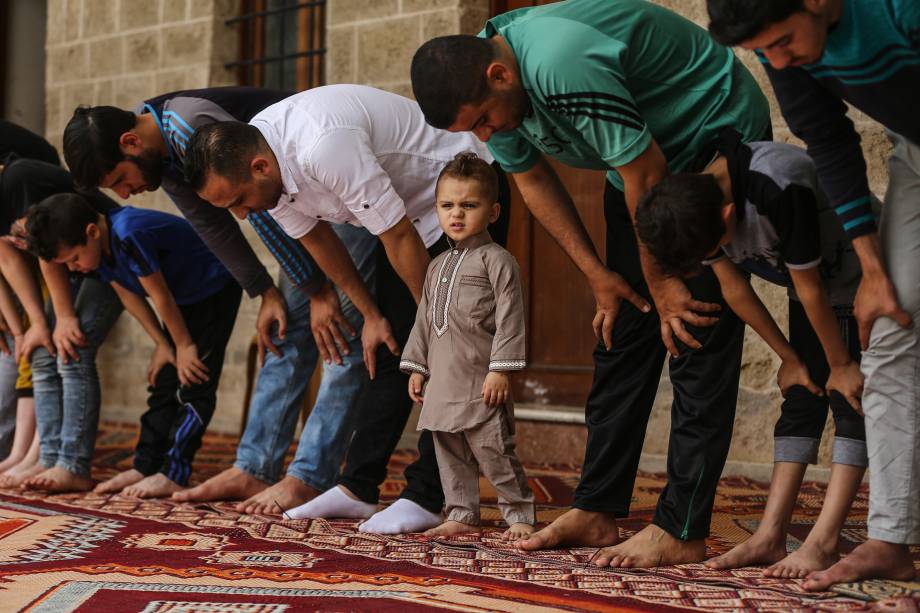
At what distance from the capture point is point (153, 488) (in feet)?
13.1

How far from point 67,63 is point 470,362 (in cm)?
537

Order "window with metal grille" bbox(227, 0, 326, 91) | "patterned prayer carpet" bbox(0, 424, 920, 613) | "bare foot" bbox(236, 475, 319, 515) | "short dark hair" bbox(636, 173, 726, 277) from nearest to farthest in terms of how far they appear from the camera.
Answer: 1. "patterned prayer carpet" bbox(0, 424, 920, 613)
2. "short dark hair" bbox(636, 173, 726, 277)
3. "bare foot" bbox(236, 475, 319, 515)
4. "window with metal grille" bbox(227, 0, 326, 91)

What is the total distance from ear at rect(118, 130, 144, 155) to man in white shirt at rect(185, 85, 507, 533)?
0.45 meters

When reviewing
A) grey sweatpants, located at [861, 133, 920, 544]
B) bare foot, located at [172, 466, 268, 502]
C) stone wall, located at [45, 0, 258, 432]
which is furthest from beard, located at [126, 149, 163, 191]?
stone wall, located at [45, 0, 258, 432]

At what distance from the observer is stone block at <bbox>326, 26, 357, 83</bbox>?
591cm

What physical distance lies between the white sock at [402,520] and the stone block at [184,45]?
13.7ft

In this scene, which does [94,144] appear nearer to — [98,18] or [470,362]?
[470,362]

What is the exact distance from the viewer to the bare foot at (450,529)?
3.08m

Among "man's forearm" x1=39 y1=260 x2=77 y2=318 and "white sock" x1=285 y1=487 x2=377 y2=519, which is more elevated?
"man's forearm" x1=39 y1=260 x2=77 y2=318

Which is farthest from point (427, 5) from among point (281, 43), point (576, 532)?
point (576, 532)

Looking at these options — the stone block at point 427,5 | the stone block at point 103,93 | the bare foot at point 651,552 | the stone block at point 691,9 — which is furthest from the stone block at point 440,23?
the bare foot at point 651,552

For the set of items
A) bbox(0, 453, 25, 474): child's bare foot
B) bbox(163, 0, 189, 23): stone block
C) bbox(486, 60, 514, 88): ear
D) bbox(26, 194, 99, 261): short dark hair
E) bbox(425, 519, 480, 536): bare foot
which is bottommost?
bbox(0, 453, 25, 474): child's bare foot

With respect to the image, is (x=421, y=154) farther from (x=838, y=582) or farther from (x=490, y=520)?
(x=838, y=582)

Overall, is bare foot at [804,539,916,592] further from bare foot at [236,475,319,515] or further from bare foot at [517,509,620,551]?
bare foot at [236,475,319,515]
